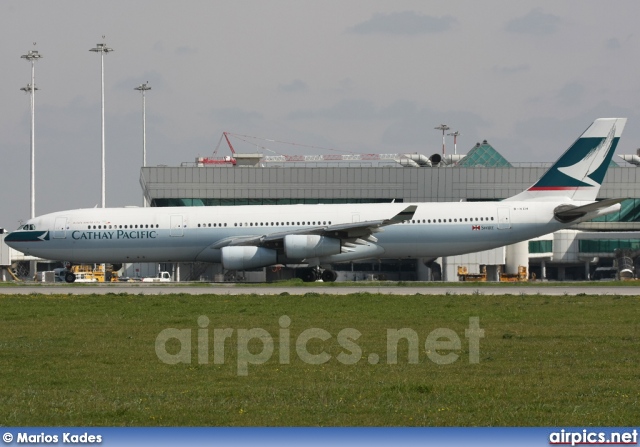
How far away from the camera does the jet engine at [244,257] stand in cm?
4812

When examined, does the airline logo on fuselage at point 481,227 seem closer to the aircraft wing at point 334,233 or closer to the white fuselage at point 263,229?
the white fuselage at point 263,229

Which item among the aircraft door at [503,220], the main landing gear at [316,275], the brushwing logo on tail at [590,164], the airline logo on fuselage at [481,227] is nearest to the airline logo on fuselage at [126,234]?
the main landing gear at [316,275]

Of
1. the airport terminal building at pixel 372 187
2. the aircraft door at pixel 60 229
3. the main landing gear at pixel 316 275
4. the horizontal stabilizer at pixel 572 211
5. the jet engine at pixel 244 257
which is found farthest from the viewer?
the airport terminal building at pixel 372 187

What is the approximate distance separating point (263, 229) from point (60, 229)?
10.6 m

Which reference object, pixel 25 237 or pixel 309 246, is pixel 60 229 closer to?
pixel 25 237

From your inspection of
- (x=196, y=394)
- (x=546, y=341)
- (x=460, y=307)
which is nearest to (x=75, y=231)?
(x=460, y=307)

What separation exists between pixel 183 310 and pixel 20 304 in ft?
24.0

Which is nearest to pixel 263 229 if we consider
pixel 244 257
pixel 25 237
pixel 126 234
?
pixel 244 257

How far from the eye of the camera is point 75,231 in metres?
50.5

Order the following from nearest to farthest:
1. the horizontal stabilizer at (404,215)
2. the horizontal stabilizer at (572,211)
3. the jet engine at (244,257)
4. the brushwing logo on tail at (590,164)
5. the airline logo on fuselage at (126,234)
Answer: the horizontal stabilizer at (404,215), the jet engine at (244,257), the horizontal stabilizer at (572,211), the airline logo on fuselage at (126,234), the brushwing logo on tail at (590,164)

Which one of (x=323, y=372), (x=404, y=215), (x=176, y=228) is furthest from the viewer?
(x=176, y=228)

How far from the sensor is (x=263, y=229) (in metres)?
50.6

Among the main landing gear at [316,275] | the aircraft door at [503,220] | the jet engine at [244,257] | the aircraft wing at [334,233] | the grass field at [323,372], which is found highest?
the aircraft door at [503,220]

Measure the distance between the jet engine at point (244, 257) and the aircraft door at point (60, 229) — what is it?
8793 mm
